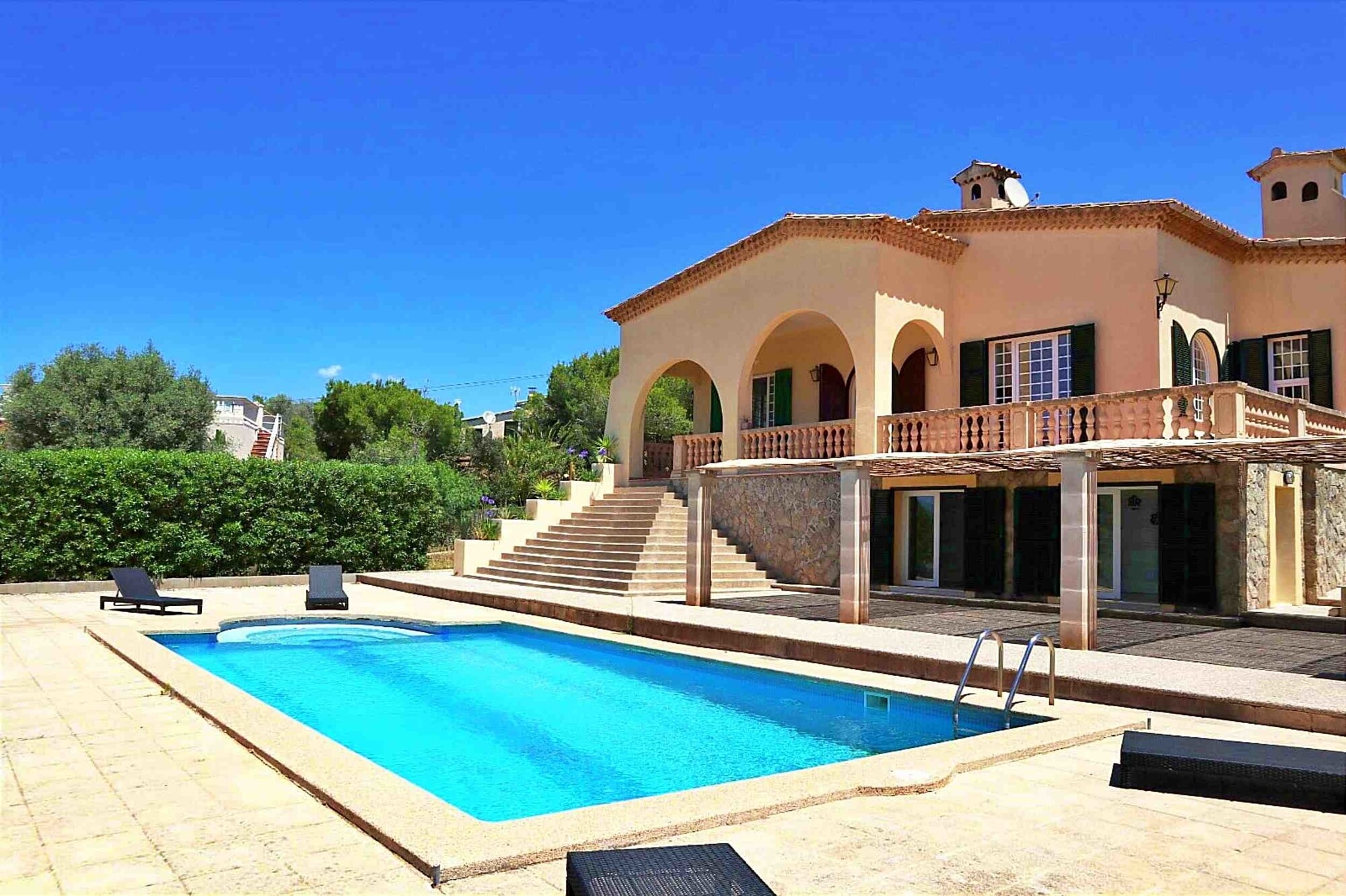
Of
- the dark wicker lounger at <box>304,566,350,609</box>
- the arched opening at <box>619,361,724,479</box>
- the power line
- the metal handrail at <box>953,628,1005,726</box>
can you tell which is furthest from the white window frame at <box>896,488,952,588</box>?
the power line

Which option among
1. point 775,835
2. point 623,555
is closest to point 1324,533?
point 623,555

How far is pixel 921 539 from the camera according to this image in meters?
19.3

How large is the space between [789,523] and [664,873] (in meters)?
16.9

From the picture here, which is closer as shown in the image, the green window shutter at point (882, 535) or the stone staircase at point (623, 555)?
the stone staircase at point (623, 555)

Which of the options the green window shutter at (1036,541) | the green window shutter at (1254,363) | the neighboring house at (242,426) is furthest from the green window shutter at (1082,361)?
the neighboring house at (242,426)

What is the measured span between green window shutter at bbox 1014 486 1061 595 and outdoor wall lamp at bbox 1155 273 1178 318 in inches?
143

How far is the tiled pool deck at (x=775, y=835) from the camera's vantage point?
396 centimetres

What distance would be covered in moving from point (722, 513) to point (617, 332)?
21.2 feet

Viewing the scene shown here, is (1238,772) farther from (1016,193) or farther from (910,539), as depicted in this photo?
(1016,193)

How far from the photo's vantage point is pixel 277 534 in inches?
839

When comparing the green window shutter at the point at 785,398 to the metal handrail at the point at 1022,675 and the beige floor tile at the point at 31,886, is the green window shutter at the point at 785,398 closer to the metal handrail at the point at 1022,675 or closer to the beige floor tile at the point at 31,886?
the metal handrail at the point at 1022,675

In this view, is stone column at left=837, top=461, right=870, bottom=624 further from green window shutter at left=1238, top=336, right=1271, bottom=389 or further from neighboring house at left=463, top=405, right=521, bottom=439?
neighboring house at left=463, top=405, right=521, bottom=439

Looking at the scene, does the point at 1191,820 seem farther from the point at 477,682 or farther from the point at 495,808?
the point at 477,682

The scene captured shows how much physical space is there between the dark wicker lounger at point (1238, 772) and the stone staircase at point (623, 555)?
12.5 metres
